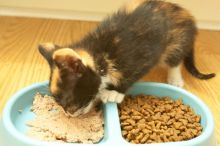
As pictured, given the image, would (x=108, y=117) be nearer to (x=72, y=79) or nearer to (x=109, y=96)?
(x=109, y=96)

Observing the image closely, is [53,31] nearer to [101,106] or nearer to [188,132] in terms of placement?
[101,106]

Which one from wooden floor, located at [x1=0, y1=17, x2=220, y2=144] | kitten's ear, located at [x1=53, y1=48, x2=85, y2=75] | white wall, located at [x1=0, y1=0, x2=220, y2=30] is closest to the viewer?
kitten's ear, located at [x1=53, y1=48, x2=85, y2=75]

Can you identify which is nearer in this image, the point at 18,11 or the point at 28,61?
the point at 28,61

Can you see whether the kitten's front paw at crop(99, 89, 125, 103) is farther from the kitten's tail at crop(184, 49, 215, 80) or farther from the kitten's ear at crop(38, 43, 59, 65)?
the kitten's tail at crop(184, 49, 215, 80)

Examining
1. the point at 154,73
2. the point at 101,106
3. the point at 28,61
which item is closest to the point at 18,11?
the point at 28,61

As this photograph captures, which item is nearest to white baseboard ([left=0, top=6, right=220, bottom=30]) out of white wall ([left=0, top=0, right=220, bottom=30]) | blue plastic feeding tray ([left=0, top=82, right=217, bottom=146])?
white wall ([left=0, top=0, right=220, bottom=30])

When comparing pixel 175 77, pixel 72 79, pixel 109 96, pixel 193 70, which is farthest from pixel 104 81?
pixel 193 70

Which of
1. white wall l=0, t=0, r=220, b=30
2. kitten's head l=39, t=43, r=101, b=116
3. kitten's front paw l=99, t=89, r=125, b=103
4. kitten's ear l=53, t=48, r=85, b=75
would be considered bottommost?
white wall l=0, t=0, r=220, b=30
